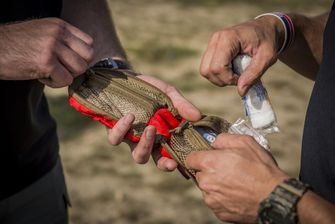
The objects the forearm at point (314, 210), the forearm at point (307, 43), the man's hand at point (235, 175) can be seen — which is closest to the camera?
the forearm at point (314, 210)

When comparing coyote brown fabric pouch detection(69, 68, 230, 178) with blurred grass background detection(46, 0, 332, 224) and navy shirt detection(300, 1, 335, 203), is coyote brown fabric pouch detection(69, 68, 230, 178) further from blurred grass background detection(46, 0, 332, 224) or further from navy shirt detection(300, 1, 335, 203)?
blurred grass background detection(46, 0, 332, 224)

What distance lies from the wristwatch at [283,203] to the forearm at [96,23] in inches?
49.0

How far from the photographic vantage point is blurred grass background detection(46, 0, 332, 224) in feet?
16.1

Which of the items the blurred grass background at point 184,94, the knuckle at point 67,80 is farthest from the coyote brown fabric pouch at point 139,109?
the blurred grass background at point 184,94

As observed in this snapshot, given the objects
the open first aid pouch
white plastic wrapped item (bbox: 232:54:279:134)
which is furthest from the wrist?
white plastic wrapped item (bbox: 232:54:279:134)

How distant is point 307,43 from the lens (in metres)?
2.85

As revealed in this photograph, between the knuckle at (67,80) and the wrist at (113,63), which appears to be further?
the wrist at (113,63)

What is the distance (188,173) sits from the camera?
2.45 m

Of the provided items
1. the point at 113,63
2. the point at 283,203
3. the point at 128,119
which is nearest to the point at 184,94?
the point at 113,63

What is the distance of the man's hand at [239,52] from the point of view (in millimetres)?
2479

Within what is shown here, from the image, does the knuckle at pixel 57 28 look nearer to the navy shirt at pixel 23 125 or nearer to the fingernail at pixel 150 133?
the navy shirt at pixel 23 125

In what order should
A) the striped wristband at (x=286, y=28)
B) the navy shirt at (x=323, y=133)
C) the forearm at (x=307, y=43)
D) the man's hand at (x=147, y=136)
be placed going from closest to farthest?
the navy shirt at (x=323, y=133), the man's hand at (x=147, y=136), the striped wristband at (x=286, y=28), the forearm at (x=307, y=43)

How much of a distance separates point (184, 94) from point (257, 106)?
4205 mm

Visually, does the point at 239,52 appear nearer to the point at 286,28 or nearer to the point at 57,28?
the point at 286,28
